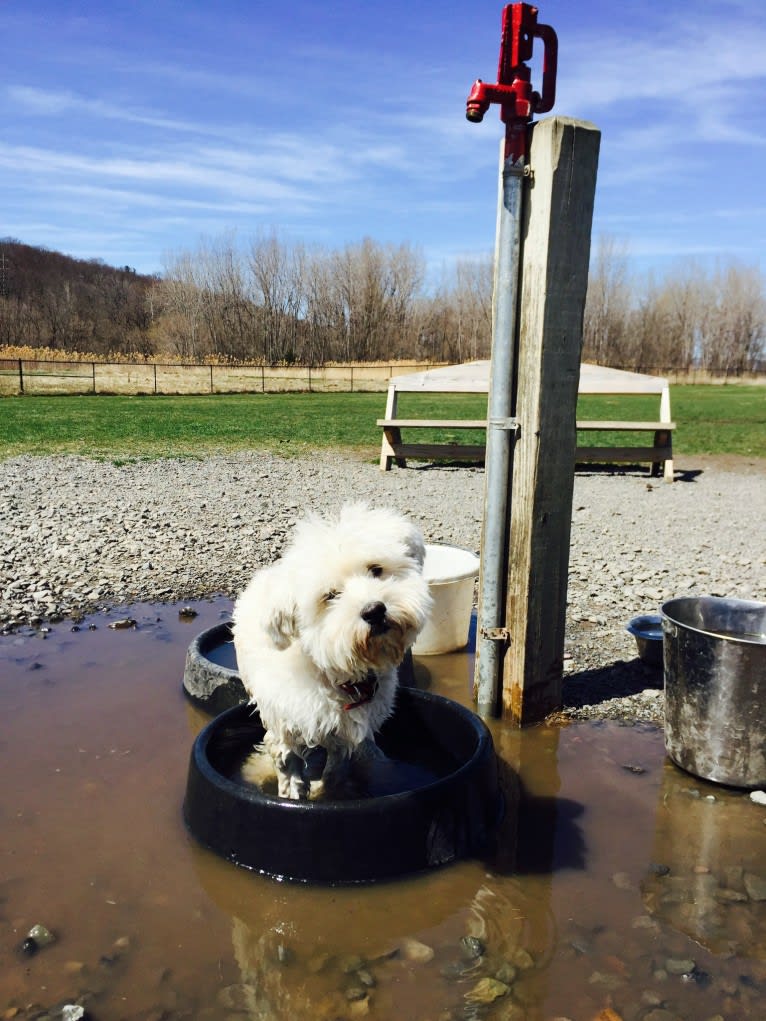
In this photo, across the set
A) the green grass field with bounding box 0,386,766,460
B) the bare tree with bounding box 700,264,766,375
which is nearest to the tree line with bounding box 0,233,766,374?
the bare tree with bounding box 700,264,766,375

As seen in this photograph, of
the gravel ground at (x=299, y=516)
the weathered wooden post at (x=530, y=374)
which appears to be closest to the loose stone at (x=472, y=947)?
the weathered wooden post at (x=530, y=374)

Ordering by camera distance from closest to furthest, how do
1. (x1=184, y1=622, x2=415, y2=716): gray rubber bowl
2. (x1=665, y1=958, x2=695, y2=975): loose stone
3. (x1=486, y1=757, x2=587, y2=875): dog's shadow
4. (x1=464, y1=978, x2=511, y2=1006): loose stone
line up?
(x1=464, y1=978, x2=511, y2=1006): loose stone → (x1=665, y1=958, x2=695, y2=975): loose stone → (x1=486, y1=757, x2=587, y2=875): dog's shadow → (x1=184, y1=622, x2=415, y2=716): gray rubber bowl

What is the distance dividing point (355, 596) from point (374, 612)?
105 millimetres

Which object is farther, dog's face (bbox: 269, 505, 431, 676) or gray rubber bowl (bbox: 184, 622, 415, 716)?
gray rubber bowl (bbox: 184, 622, 415, 716)

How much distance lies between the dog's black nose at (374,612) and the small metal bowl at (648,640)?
2.87 metres

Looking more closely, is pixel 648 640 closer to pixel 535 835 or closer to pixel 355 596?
pixel 535 835

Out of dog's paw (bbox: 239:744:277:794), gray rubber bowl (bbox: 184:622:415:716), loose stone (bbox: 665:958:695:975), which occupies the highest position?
gray rubber bowl (bbox: 184:622:415:716)

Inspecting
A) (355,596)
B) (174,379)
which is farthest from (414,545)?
(174,379)

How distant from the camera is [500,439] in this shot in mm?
4387

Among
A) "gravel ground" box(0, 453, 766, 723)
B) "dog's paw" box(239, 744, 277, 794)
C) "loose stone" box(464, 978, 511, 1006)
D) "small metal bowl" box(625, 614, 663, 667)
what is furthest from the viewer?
"gravel ground" box(0, 453, 766, 723)

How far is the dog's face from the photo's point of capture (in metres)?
2.98

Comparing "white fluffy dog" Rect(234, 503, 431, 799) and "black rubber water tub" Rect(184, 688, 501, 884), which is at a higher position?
"white fluffy dog" Rect(234, 503, 431, 799)

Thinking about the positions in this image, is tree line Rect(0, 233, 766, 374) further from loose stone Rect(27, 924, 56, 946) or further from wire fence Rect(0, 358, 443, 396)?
loose stone Rect(27, 924, 56, 946)

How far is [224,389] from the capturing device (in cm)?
4797
